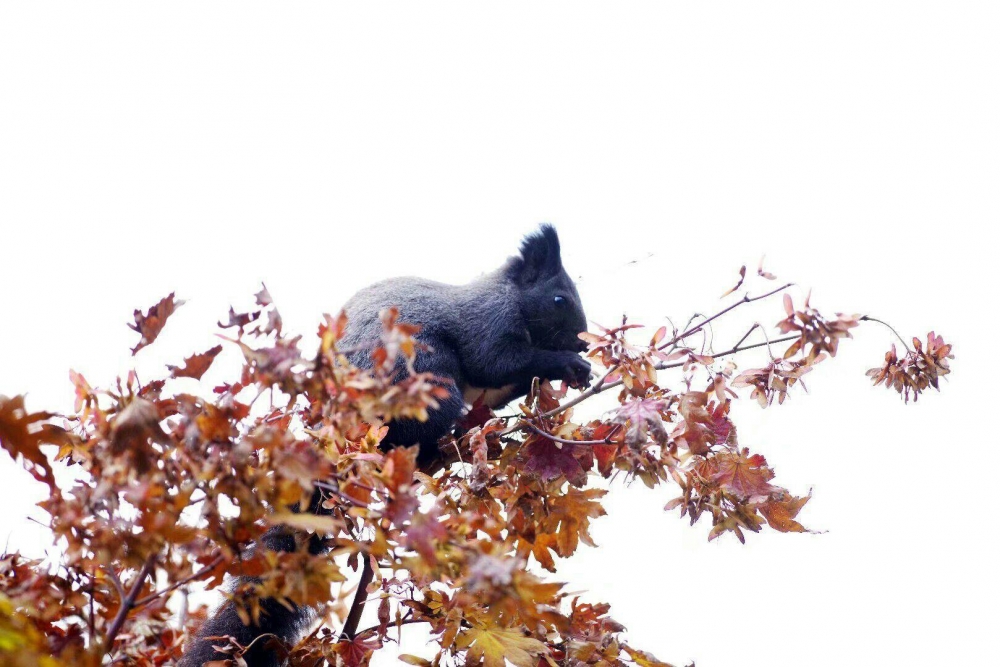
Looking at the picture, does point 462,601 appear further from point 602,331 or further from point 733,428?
point 733,428

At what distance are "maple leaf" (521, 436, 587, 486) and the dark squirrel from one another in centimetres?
99

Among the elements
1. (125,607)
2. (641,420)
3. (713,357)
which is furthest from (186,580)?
(713,357)

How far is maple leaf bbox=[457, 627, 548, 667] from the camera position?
1213 millimetres

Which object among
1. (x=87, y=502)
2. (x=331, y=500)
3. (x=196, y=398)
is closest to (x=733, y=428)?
(x=331, y=500)

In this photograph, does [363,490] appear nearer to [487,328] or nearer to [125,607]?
[125,607]

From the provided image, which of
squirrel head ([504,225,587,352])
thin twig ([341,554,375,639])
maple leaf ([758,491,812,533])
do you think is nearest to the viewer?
thin twig ([341,554,375,639])

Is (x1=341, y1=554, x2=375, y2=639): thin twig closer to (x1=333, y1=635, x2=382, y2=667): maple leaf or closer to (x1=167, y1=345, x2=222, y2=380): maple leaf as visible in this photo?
(x1=333, y1=635, x2=382, y2=667): maple leaf

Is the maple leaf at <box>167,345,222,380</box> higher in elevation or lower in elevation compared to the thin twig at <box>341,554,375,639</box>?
higher

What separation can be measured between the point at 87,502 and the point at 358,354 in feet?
6.13

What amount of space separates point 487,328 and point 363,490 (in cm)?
197

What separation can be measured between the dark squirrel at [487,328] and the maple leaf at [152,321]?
1.28 meters

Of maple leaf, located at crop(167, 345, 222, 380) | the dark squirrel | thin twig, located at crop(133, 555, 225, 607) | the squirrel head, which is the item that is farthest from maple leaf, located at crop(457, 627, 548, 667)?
the squirrel head

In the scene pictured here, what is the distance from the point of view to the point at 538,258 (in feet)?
10.9

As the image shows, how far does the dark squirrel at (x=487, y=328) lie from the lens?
264cm
